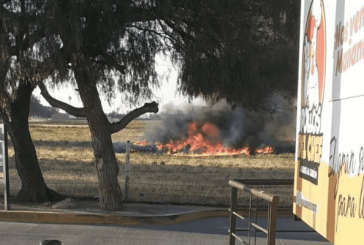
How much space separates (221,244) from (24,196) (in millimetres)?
5805

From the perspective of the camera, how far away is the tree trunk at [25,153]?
13.9 metres

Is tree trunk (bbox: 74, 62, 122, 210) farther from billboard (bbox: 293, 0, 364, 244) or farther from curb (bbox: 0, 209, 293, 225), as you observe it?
billboard (bbox: 293, 0, 364, 244)

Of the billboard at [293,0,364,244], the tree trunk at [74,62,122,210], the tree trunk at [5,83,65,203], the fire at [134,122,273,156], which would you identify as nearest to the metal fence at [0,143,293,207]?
the tree trunk at [74,62,122,210]

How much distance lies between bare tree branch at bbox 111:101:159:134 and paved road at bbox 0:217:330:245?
9.00ft

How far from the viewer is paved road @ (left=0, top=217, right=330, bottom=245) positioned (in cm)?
1023

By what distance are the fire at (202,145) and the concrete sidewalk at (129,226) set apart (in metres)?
32.8

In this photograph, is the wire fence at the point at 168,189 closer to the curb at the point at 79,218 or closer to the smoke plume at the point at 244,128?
the curb at the point at 79,218

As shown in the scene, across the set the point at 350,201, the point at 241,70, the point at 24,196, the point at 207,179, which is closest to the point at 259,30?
the point at 241,70

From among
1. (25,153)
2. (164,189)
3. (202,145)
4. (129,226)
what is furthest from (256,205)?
(202,145)

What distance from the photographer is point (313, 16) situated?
4.46 m

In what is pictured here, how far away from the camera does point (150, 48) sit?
1377 cm

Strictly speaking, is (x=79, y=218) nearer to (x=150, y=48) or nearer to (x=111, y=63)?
(x=111, y=63)

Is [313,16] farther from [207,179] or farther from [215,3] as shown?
[207,179]

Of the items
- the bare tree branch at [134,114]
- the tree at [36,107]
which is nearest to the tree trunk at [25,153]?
the tree at [36,107]
